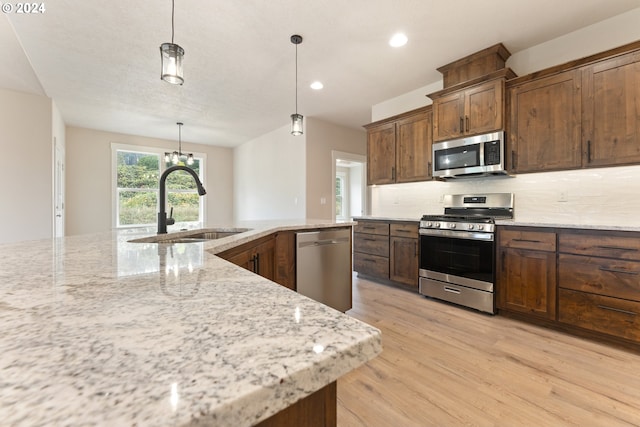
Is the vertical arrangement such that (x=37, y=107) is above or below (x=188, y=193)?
above

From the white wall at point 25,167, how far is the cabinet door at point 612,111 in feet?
19.3

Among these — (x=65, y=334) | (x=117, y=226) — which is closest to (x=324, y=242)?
(x=65, y=334)

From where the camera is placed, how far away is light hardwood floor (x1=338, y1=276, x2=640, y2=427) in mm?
1382

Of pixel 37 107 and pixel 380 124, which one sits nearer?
pixel 37 107

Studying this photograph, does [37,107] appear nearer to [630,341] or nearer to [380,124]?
[380,124]

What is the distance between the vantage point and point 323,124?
4875 mm

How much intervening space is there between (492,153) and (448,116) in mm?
637

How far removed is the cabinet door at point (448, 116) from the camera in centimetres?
290

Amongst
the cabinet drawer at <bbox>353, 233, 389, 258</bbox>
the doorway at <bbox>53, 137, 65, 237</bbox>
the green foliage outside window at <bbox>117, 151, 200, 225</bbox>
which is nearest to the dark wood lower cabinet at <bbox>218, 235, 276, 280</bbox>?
the cabinet drawer at <bbox>353, 233, 389, 258</bbox>

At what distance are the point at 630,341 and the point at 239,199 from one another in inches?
247

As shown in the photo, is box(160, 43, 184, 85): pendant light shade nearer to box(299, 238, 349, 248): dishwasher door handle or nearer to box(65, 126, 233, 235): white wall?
box(299, 238, 349, 248): dishwasher door handle

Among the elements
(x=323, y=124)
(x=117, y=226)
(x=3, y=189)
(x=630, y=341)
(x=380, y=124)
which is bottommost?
(x=630, y=341)

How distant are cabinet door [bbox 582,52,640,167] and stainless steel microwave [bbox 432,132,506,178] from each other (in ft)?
2.01

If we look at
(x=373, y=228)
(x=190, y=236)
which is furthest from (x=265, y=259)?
(x=373, y=228)
